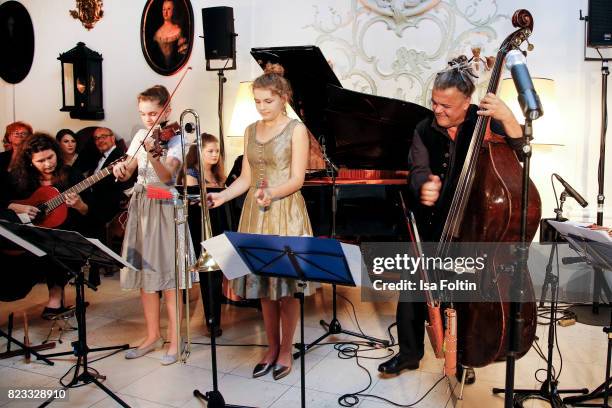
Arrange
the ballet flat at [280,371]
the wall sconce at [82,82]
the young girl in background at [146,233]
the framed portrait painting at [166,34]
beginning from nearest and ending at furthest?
the ballet flat at [280,371], the young girl in background at [146,233], the framed portrait painting at [166,34], the wall sconce at [82,82]

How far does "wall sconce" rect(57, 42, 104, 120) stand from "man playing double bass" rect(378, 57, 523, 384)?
522cm

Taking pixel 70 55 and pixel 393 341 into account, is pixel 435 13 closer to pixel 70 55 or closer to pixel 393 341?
pixel 393 341

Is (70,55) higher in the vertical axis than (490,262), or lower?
higher

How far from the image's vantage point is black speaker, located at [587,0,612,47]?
4145mm

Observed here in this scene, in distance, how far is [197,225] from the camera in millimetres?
3553

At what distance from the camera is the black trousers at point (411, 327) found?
2844 millimetres

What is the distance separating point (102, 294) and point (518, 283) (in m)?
4.13

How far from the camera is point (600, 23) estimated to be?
4.15m

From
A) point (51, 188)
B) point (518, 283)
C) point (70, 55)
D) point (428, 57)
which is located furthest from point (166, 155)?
point (70, 55)

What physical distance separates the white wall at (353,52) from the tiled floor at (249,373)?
169 cm

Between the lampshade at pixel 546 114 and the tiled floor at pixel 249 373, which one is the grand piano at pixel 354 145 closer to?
the tiled floor at pixel 249 373

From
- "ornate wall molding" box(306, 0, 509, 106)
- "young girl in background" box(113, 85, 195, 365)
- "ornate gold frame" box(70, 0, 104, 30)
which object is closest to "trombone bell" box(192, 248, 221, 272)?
"young girl in background" box(113, 85, 195, 365)

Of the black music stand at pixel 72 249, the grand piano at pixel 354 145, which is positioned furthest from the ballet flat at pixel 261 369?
the grand piano at pixel 354 145

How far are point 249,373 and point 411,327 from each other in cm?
99
